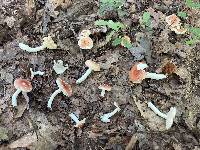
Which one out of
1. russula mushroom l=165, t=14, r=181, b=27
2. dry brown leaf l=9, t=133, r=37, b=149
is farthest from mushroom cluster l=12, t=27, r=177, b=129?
russula mushroom l=165, t=14, r=181, b=27

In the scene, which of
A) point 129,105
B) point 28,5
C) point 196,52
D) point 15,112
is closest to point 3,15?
point 28,5

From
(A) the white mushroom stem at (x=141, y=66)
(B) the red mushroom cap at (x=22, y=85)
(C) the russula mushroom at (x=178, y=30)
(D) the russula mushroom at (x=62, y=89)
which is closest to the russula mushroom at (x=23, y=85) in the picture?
(B) the red mushroom cap at (x=22, y=85)

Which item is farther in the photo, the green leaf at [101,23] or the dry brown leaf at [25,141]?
the green leaf at [101,23]

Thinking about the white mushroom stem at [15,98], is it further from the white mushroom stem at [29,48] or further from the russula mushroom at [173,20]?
the russula mushroom at [173,20]

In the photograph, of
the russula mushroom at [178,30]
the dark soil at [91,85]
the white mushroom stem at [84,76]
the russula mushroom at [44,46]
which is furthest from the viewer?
the russula mushroom at [178,30]

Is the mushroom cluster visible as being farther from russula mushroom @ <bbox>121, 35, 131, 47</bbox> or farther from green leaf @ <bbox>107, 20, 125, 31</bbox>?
green leaf @ <bbox>107, 20, 125, 31</bbox>
